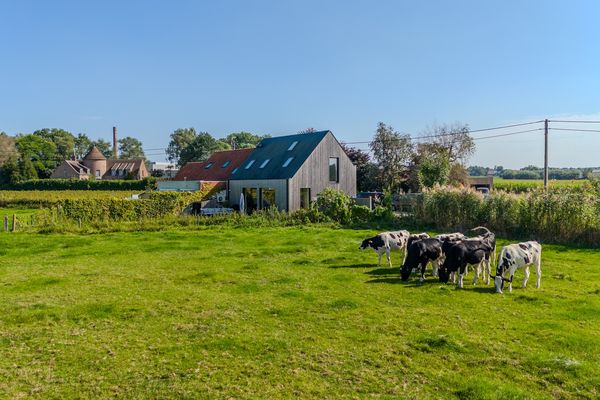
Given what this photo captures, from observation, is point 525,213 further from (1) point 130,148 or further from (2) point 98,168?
(1) point 130,148

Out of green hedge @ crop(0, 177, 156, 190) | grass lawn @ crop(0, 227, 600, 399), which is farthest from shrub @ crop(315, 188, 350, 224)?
green hedge @ crop(0, 177, 156, 190)

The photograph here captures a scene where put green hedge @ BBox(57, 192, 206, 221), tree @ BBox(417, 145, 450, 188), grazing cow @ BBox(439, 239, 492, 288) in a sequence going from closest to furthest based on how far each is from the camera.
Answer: grazing cow @ BBox(439, 239, 492, 288) < green hedge @ BBox(57, 192, 206, 221) < tree @ BBox(417, 145, 450, 188)

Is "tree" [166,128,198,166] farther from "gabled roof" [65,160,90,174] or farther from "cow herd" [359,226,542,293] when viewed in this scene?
"cow herd" [359,226,542,293]

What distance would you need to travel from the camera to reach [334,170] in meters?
31.5

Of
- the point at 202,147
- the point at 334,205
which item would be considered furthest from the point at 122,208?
the point at 202,147

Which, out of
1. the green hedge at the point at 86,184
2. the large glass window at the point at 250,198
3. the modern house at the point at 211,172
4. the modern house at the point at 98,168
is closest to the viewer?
the large glass window at the point at 250,198

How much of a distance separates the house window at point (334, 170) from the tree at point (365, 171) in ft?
49.5

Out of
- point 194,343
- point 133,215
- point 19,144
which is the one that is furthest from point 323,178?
point 19,144

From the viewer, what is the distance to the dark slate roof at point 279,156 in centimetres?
2965

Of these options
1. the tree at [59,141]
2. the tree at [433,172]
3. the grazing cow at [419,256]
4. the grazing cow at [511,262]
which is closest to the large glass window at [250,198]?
the tree at [433,172]

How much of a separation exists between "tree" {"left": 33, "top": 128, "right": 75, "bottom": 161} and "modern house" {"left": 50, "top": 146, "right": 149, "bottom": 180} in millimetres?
14103

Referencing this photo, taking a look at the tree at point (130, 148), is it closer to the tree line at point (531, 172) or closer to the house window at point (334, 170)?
the tree line at point (531, 172)

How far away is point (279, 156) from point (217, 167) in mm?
7999

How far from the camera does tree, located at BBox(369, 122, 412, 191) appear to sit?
4669cm
